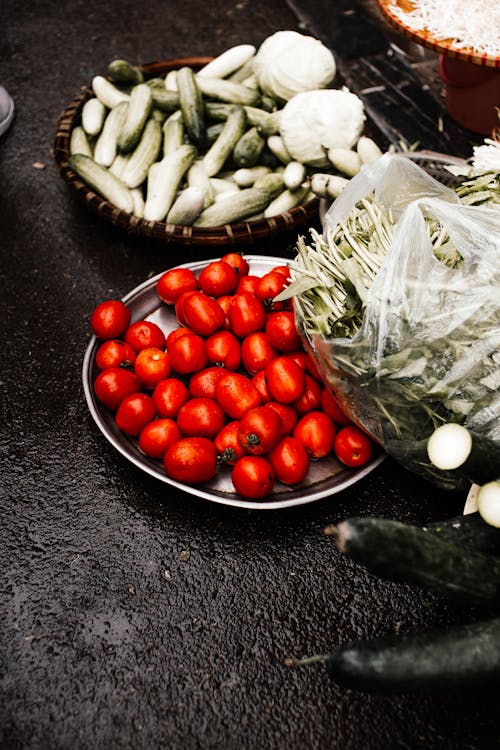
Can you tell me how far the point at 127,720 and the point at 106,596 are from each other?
1.10ft

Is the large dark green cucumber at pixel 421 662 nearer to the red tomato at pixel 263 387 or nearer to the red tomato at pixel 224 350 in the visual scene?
the red tomato at pixel 263 387

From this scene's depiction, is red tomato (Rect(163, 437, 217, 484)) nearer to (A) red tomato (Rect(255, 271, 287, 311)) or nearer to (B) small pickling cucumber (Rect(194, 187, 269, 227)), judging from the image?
(A) red tomato (Rect(255, 271, 287, 311))

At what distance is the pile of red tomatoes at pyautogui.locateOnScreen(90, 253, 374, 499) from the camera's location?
1793mm

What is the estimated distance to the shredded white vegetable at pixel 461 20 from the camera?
2492mm

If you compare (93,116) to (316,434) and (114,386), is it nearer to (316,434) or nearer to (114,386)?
(114,386)

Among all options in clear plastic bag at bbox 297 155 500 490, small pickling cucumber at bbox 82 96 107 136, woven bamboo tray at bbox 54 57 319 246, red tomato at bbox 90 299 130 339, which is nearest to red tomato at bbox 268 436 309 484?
clear plastic bag at bbox 297 155 500 490

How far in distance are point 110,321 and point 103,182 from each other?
2.70 ft

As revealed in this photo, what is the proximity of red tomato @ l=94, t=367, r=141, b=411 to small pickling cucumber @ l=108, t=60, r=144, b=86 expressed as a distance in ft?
5.81

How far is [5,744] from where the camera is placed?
5.15 feet

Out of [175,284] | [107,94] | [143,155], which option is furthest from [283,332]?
[107,94]

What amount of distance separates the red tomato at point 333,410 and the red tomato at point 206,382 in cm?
33

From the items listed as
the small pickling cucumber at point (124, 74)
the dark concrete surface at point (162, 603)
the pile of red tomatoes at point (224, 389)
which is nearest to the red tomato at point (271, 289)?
Result: the pile of red tomatoes at point (224, 389)

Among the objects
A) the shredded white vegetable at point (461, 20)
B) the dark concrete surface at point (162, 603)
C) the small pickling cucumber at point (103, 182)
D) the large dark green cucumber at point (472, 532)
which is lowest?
the dark concrete surface at point (162, 603)

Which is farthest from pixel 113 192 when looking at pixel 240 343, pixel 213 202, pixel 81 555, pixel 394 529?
pixel 394 529
